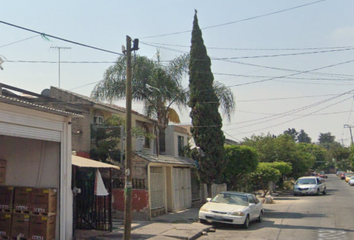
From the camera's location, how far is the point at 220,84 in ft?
73.9

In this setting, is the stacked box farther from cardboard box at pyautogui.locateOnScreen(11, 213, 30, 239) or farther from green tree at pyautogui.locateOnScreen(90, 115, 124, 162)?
green tree at pyautogui.locateOnScreen(90, 115, 124, 162)

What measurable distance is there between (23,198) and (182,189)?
35.6 feet

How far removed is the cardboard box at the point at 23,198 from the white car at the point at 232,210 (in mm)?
6613

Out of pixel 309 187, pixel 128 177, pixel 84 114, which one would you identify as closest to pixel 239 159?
pixel 84 114

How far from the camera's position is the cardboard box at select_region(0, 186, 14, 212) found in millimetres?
10680

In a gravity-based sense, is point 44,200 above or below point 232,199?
above

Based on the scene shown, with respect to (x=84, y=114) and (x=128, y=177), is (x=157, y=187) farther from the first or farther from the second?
(x=128, y=177)

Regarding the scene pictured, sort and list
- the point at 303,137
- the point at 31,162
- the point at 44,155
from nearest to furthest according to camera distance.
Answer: the point at 44,155 < the point at 31,162 < the point at 303,137

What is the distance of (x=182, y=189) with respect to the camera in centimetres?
2022

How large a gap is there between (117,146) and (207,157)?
494 centimetres

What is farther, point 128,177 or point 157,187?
point 157,187

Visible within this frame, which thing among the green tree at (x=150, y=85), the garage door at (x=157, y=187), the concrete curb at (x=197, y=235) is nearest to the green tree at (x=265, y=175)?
the green tree at (x=150, y=85)

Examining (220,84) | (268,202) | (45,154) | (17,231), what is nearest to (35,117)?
(45,154)

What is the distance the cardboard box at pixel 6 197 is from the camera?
10680mm
